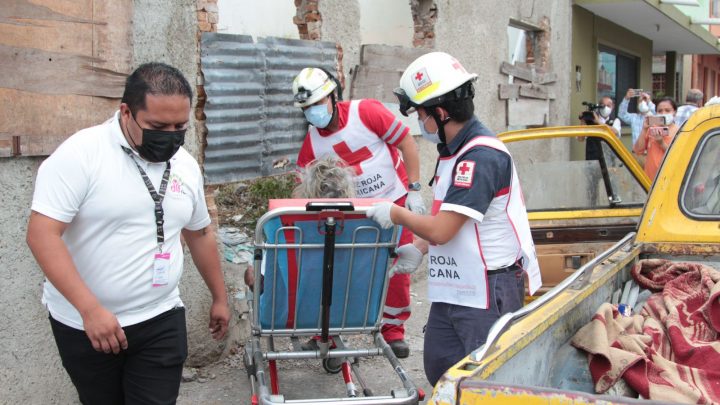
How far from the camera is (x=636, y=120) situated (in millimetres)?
11883

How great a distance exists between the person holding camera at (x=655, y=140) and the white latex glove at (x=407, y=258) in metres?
4.12

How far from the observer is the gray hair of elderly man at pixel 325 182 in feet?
13.1

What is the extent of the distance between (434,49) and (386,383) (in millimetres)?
4425

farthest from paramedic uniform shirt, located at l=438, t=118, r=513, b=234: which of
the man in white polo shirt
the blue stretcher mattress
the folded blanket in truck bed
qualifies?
the man in white polo shirt

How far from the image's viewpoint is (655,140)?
24.0 feet

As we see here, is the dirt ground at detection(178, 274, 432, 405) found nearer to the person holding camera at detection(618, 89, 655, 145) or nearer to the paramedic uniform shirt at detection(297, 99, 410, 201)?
the paramedic uniform shirt at detection(297, 99, 410, 201)

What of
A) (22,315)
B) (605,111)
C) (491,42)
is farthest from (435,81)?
(605,111)

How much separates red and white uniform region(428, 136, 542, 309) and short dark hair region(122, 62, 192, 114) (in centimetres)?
112

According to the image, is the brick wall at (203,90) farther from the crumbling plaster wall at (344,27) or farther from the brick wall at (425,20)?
the brick wall at (425,20)

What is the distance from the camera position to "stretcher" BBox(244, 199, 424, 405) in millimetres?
3473

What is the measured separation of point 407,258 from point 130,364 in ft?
4.79

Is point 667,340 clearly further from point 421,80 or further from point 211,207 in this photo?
point 211,207

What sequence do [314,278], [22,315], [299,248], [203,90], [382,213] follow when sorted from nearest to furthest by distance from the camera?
[382,213] → [299,248] → [314,278] → [22,315] → [203,90]

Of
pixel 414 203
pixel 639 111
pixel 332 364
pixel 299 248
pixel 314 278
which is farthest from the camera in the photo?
pixel 639 111
